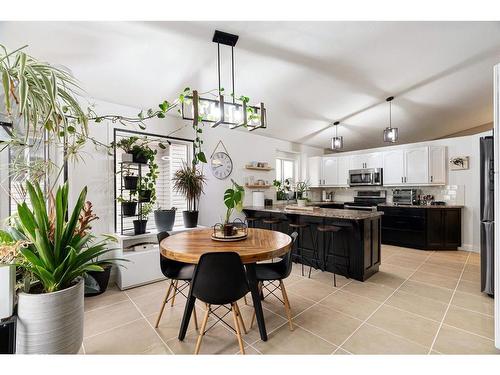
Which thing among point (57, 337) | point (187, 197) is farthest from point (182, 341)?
point (187, 197)

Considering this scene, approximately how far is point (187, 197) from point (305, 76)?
253cm

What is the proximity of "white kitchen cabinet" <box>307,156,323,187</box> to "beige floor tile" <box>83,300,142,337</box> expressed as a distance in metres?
5.32

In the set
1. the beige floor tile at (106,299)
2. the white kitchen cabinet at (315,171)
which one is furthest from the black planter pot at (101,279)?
the white kitchen cabinet at (315,171)

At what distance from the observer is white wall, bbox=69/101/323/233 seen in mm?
3102

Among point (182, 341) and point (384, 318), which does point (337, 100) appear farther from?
point (182, 341)

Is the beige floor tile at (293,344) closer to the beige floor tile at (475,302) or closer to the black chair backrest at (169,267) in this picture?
the black chair backrest at (169,267)

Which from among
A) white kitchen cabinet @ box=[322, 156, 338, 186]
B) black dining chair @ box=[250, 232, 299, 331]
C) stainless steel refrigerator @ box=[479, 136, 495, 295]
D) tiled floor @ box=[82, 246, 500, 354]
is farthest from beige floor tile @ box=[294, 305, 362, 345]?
white kitchen cabinet @ box=[322, 156, 338, 186]

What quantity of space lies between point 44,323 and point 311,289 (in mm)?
2574

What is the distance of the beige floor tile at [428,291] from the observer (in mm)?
2650

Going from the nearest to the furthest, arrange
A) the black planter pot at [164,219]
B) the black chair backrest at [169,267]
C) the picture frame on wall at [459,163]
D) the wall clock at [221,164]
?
1. the black chair backrest at [169,267]
2. the black planter pot at [164,219]
3. the wall clock at [221,164]
4. the picture frame on wall at [459,163]

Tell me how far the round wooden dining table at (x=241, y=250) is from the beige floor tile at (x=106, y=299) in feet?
3.97

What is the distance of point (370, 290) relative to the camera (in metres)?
2.87

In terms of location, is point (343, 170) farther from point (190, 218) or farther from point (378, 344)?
point (378, 344)

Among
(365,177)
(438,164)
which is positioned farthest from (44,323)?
(438,164)
